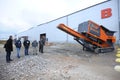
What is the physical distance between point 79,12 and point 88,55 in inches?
435

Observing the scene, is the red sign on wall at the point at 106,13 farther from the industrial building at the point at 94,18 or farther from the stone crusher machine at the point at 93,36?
the stone crusher machine at the point at 93,36

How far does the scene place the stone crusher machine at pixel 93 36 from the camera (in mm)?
14359

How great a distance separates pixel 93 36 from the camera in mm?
14297

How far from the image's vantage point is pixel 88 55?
46.5 ft

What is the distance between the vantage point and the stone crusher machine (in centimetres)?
1436

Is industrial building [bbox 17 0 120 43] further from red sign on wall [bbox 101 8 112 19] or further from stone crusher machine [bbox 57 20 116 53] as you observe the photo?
stone crusher machine [bbox 57 20 116 53]

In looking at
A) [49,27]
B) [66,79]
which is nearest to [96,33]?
[66,79]

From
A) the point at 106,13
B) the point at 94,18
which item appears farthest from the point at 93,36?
the point at 94,18

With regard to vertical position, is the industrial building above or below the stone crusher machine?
above

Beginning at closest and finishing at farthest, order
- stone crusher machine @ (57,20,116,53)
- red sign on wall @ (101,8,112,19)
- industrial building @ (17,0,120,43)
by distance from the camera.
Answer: stone crusher machine @ (57,20,116,53), industrial building @ (17,0,120,43), red sign on wall @ (101,8,112,19)

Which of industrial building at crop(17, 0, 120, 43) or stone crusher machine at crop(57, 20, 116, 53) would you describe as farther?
industrial building at crop(17, 0, 120, 43)

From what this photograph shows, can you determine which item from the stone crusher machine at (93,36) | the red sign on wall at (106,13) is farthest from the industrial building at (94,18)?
the stone crusher machine at (93,36)

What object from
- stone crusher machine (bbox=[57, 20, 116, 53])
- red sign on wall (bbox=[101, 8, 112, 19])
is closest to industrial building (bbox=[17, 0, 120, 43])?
red sign on wall (bbox=[101, 8, 112, 19])

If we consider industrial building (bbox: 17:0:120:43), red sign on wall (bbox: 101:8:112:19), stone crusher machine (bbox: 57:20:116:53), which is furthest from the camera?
red sign on wall (bbox: 101:8:112:19)
